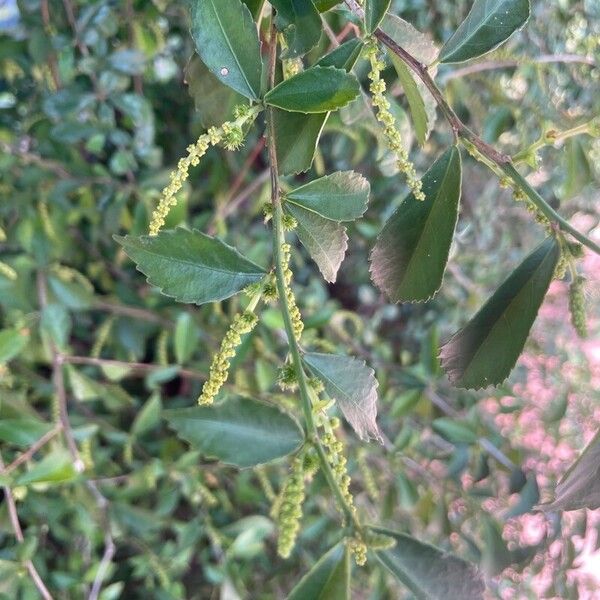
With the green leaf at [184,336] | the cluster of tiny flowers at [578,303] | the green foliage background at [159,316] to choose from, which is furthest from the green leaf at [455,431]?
the cluster of tiny flowers at [578,303]

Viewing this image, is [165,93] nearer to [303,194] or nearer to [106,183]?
[106,183]

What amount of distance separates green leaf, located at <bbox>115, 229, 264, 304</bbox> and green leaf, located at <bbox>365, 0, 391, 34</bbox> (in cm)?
14

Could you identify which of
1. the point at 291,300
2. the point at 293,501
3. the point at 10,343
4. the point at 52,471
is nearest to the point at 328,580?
the point at 293,501

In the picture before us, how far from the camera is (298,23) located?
0.36 metres

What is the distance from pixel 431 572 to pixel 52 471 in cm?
41

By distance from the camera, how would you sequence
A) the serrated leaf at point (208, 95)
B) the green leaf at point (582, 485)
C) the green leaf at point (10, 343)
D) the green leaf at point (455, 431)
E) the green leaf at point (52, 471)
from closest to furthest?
1. the green leaf at point (582, 485)
2. the serrated leaf at point (208, 95)
3. the green leaf at point (52, 471)
4. the green leaf at point (10, 343)
5. the green leaf at point (455, 431)

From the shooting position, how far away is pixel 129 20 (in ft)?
2.97

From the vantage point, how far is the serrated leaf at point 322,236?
375 mm

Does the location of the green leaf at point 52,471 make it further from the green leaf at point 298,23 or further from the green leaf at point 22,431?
the green leaf at point 298,23

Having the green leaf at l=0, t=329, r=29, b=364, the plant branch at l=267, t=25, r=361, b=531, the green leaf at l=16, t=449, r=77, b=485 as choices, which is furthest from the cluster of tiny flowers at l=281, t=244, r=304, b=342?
the green leaf at l=0, t=329, r=29, b=364

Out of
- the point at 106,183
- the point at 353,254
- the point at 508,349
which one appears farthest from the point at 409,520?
the point at 508,349

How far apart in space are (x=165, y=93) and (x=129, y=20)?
0.22m

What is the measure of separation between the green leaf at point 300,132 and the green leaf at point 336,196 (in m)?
0.01

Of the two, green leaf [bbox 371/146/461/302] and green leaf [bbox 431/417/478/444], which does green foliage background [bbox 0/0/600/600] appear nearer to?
green leaf [bbox 431/417/478/444]
